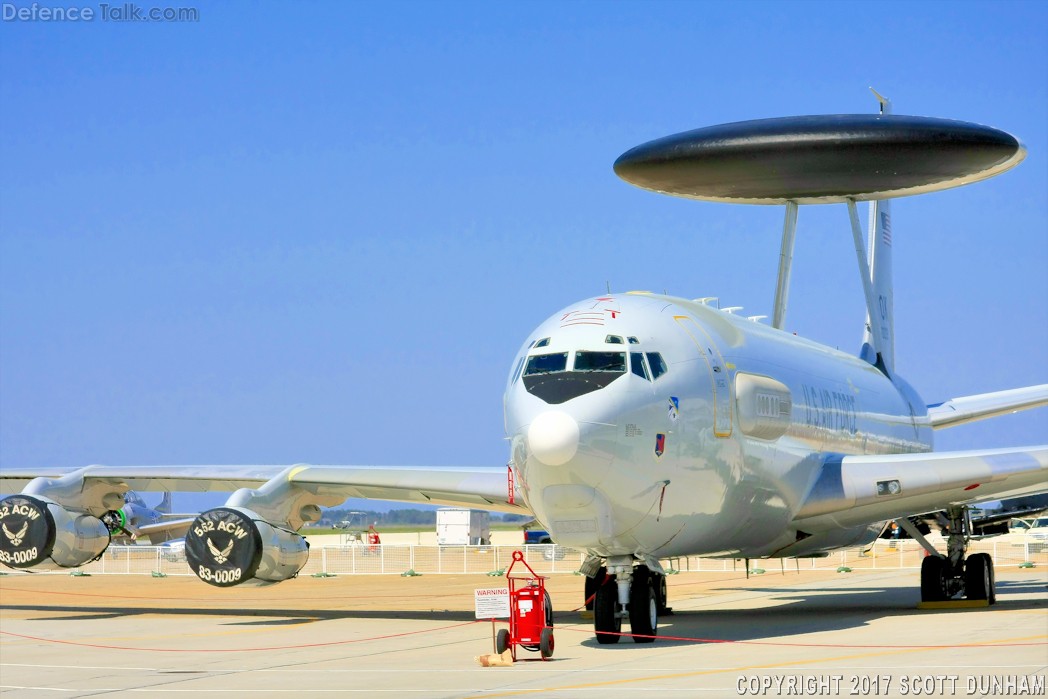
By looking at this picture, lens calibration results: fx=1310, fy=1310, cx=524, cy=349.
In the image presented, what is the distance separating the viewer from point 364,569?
49.7 meters

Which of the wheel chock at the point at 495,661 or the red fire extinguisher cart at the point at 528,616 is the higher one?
the red fire extinguisher cart at the point at 528,616

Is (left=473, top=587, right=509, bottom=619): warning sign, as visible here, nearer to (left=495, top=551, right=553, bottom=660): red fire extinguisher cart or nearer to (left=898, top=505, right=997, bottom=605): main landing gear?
(left=495, top=551, right=553, bottom=660): red fire extinguisher cart

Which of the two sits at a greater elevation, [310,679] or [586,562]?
[586,562]

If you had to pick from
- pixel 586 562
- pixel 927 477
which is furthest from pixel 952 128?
pixel 586 562

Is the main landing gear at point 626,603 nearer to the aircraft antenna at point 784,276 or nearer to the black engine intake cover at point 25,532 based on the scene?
the black engine intake cover at point 25,532

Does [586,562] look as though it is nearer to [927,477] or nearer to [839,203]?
[927,477]

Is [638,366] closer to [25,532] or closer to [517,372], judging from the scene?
[517,372]

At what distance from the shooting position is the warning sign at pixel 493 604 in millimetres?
15945

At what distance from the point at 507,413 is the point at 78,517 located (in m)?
11.9

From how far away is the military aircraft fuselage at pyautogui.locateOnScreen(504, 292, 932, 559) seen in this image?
16594 millimetres

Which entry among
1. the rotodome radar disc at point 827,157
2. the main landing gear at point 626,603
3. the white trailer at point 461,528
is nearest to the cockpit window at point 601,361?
the main landing gear at point 626,603

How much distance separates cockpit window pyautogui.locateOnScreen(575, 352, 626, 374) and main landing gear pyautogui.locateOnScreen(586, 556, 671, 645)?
8.55ft

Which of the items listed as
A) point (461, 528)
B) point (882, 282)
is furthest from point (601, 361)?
point (461, 528)

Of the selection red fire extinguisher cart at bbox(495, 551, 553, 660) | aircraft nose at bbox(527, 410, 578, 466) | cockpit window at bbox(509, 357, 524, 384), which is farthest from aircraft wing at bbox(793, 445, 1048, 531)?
red fire extinguisher cart at bbox(495, 551, 553, 660)
